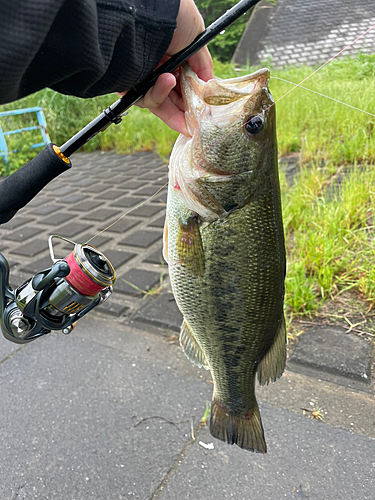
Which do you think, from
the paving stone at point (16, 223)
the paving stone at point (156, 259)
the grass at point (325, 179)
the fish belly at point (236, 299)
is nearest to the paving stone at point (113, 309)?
the paving stone at point (156, 259)

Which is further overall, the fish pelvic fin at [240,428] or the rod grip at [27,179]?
the fish pelvic fin at [240,428]

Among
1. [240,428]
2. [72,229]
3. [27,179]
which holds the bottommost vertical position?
[72,229]

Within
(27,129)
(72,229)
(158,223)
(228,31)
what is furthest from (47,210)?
(228,31)

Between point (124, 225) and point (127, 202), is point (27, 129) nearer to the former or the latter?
point (127, 202)

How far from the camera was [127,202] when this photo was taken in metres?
5.25

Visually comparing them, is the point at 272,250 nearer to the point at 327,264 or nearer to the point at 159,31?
the point at 159,31

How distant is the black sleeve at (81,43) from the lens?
0.91m

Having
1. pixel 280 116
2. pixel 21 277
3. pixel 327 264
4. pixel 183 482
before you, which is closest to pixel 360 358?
pixel 327 264

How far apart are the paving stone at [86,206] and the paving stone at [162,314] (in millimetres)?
2672

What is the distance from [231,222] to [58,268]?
2.14 feet

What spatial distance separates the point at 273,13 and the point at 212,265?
19512 mm

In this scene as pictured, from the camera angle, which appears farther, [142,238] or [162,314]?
[142,238]

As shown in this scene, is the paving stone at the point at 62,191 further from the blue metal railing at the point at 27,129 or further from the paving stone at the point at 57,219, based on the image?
the blue metal railing at the point at 27,129

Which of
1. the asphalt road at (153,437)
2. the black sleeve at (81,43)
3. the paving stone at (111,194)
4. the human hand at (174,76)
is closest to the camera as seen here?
the black sleeve at (81,43)
